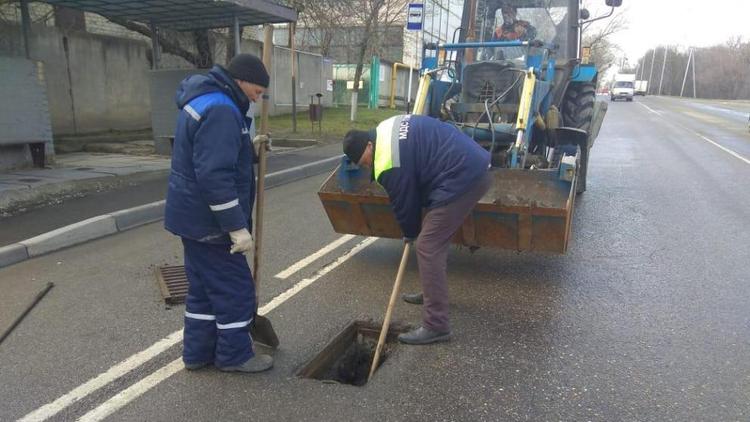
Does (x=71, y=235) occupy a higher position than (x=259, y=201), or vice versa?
(x=259, y=201)

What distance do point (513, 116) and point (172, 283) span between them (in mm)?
3966

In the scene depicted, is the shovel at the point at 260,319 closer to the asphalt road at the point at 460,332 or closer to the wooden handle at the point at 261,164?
the wooden handle at the point at 261,164

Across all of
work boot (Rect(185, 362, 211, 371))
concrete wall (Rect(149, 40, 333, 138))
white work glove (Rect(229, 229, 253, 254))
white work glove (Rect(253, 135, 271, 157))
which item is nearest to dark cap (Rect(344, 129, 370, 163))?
white work glove (Rect(253, 135, 271, 157))

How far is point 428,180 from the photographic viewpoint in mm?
3578

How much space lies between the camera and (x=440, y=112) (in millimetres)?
6547

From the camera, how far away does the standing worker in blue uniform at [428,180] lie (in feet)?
11.4

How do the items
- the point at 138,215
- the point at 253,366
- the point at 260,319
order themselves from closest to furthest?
the point at 253,366, the point at 260,319, the point at 138,215

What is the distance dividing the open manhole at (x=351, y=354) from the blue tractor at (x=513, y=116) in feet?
4.00

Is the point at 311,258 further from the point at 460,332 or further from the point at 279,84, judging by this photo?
the point at 279,84

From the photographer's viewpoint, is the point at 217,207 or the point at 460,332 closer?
the point at 217,207

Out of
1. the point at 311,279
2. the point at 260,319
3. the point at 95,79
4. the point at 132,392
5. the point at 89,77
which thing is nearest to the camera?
the point at 132,392

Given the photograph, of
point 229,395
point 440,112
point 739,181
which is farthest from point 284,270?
point 739,181

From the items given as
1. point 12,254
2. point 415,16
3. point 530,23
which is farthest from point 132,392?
point 415,16

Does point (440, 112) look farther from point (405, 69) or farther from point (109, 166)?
point (405, 69)
